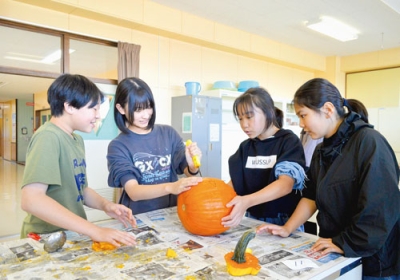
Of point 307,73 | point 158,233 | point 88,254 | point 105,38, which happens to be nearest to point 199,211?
point 158,233

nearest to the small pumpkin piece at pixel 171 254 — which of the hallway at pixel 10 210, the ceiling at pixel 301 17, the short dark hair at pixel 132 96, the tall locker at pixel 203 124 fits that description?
the short dark hair at pixel 132 96

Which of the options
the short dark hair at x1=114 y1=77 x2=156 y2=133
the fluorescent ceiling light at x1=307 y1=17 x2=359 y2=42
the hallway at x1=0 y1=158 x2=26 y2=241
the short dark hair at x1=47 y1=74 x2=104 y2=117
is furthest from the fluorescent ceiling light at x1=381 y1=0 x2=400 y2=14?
the hallway at x1=0 y1=158 x2=26 y2=241

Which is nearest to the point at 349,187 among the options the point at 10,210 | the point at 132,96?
the point at 132,96

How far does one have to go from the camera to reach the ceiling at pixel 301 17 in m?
4.28

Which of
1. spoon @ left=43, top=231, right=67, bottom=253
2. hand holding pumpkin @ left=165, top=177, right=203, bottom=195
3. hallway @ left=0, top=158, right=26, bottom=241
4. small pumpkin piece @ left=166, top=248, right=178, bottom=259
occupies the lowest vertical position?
hallway @ left=0, top=158, right=26, bottom=241

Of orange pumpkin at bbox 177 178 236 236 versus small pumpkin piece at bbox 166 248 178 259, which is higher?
orange pumpkin at bbox 177 178 236 236

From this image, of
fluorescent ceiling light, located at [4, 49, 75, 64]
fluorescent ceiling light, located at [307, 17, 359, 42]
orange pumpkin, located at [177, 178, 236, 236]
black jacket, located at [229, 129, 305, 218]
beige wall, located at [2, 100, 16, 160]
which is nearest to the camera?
orange pumpkin, located at [177, 178, 236, 236]

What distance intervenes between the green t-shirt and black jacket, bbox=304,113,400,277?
978 millimetres

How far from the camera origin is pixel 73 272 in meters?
0.81

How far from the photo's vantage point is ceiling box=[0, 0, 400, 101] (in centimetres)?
428

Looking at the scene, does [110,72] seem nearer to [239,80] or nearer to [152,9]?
[152,9]

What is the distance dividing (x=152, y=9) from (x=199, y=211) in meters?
3.85

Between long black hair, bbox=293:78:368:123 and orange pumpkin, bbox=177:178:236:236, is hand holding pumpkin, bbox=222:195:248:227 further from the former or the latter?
long black hair, bbox=293:78:368:123

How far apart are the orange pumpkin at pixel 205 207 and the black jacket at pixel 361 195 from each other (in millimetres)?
366
